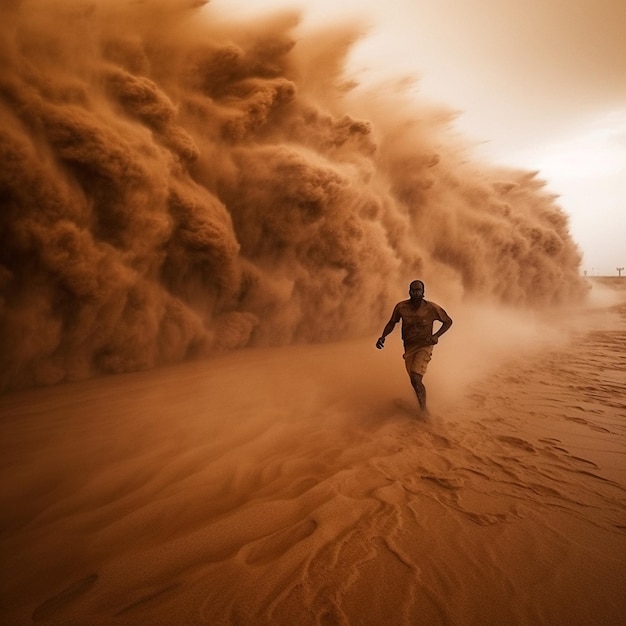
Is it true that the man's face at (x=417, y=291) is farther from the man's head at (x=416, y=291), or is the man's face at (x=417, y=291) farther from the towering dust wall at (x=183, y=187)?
the towering dust wall at (x=183, y=187)

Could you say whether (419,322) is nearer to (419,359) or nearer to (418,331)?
(418,331)

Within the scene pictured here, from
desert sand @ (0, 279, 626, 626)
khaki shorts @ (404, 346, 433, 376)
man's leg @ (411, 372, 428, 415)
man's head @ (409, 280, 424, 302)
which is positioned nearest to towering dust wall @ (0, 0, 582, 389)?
desert sand @ (0, 279, 626, 626)

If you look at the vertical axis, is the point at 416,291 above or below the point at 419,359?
above

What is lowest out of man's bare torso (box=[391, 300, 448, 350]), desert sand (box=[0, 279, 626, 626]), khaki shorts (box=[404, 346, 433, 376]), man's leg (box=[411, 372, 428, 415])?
desert sand (box=[0, 279, 626, 626])

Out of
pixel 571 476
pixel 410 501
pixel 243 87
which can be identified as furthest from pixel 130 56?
pixel 571 476

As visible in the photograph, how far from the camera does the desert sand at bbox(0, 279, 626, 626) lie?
1601mm

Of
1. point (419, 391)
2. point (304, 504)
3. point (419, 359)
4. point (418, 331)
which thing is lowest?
point (304, 504)

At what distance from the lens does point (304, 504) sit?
2334 mm

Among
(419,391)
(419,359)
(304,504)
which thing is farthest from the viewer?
(419,359)

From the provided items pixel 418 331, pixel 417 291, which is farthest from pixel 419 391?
pixel 417 291

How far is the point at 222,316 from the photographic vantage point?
5.83m

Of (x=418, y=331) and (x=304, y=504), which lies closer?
→ (x=304, y=504)

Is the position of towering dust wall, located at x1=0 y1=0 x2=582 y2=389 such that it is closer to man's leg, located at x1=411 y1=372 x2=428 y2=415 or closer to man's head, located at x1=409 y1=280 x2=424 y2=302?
man's head, located at x1=409 y1=280 x2=424 y2=302

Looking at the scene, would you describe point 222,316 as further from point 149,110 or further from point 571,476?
point 571,476
